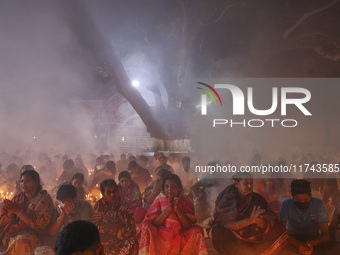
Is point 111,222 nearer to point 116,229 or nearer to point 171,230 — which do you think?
point 116,229

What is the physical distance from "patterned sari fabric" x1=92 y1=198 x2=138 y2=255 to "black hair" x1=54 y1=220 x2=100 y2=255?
186 centimetres

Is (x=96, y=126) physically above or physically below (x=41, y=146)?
above

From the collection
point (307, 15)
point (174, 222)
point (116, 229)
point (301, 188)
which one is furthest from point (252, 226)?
point (307, 15)

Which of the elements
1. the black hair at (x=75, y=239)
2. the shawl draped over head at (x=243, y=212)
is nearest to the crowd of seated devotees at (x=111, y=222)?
the shawl draped over head at (x=243, y=212)

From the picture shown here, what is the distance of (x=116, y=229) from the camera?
359cm

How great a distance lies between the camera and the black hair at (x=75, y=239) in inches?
67.7

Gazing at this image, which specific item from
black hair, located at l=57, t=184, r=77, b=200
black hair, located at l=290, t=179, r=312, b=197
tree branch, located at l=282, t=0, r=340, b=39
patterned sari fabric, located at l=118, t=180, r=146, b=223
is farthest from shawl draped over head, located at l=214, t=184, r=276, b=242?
tree branch, located at l=282, t=0, r=340, b=39

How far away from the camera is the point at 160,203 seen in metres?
3.71

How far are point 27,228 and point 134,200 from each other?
1.52m

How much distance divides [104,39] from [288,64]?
23.5 feet

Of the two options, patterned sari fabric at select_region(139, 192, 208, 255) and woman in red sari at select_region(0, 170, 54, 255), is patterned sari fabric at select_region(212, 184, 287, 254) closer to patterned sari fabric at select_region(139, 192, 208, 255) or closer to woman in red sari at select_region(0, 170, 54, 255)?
patterned sari fabric at select_region(139, 192, 208, 255)

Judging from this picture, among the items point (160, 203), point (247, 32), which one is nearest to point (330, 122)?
point (247, 32)

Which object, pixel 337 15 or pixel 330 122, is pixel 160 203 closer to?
pixel 337 15

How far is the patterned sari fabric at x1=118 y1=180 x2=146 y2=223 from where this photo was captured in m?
4.56
